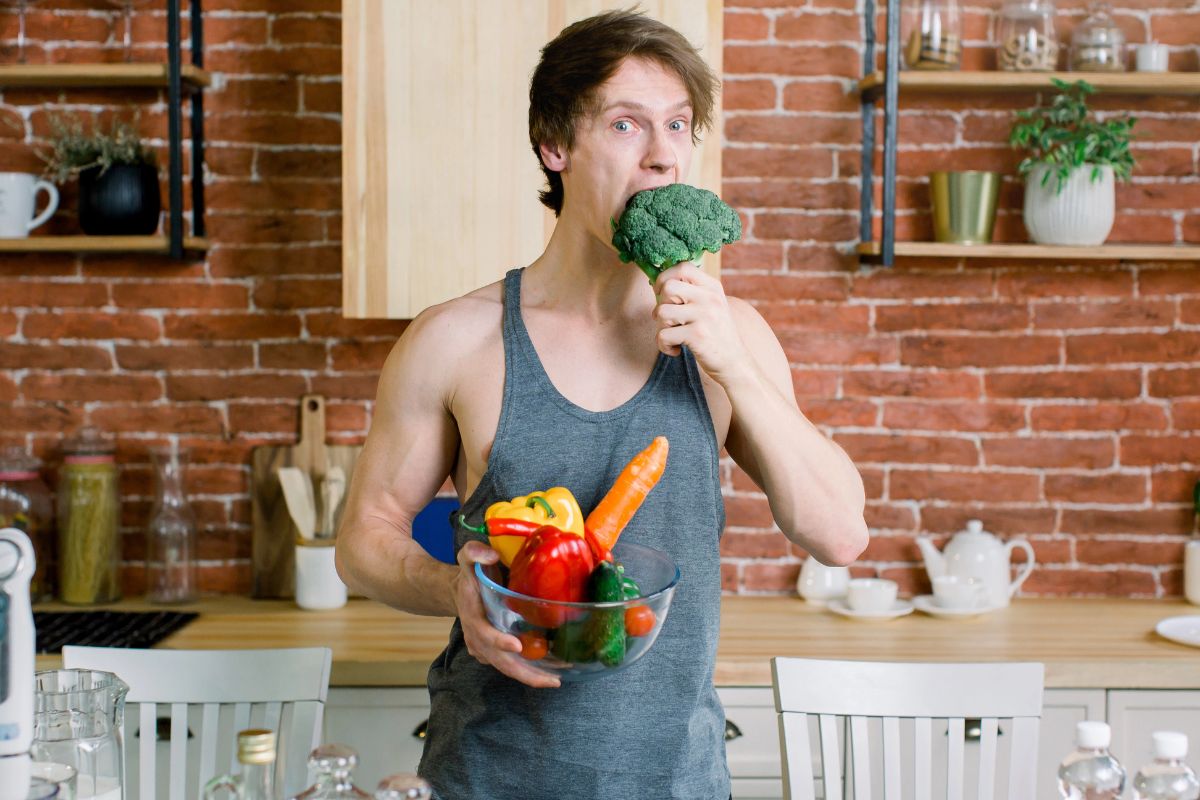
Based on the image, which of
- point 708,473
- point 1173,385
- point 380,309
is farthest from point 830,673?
point 1173,385

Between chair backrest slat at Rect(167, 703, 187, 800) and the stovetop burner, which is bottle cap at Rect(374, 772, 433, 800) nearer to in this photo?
chair backrest slat at Rect(167, 703, 187, 800)

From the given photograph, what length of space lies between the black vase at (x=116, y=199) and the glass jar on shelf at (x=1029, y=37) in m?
1.89

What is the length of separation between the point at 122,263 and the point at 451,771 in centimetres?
176

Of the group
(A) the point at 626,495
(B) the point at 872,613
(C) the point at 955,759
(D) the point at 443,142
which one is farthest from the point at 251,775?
(B) the point at 872,613

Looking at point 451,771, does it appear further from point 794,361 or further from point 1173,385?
point 1173,385

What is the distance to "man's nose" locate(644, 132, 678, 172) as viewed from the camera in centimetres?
144

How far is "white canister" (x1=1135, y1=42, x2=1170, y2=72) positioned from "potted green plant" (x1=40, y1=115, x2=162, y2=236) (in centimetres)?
218

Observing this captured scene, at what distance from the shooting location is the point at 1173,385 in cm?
278

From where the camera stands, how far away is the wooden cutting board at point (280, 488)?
2.76 m

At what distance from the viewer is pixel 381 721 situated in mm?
2240

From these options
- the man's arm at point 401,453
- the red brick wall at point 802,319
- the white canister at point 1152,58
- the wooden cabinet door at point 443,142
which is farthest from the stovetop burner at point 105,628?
the white canister at point 1152,58

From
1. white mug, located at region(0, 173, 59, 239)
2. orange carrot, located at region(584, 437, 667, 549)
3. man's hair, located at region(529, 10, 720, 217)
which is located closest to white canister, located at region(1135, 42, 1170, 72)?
man's hair, located at region(529, 10, 720, 217)

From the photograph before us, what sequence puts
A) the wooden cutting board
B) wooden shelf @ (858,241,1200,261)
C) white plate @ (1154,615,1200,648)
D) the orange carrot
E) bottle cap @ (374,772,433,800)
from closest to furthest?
bottle cap @ (374,772,433,800) → the orange carrot → white plate @ (1154,615,1200,648) → wooden shelf @ (858,241,1200,261) → the wooden cutting board

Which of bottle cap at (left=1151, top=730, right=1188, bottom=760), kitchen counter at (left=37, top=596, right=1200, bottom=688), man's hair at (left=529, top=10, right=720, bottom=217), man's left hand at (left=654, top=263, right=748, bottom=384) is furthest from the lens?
kitchen counter at (left=37, top=596, right=1200, bottom=688)
